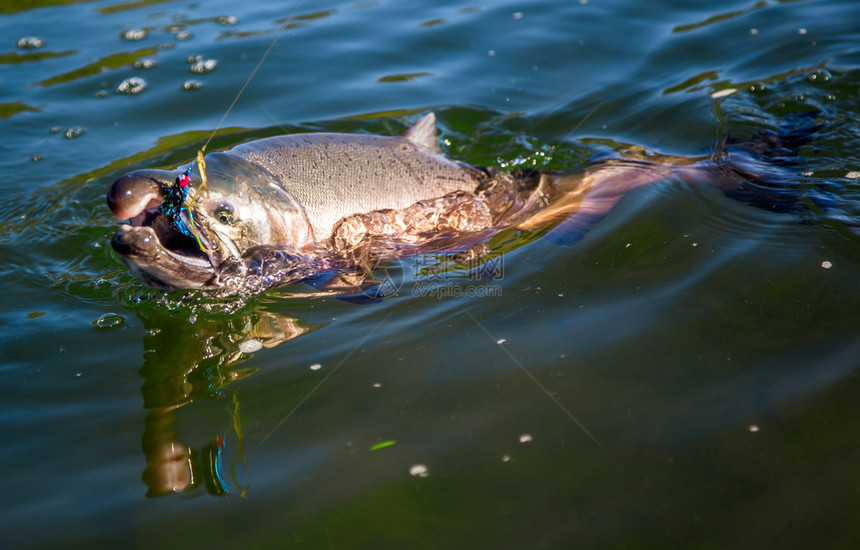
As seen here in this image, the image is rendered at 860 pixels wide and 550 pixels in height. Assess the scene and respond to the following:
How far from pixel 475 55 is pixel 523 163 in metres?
2.14

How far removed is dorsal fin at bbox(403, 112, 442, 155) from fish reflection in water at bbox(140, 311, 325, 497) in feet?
5.01

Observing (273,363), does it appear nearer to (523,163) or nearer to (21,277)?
(21,277)

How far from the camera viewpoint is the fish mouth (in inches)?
112

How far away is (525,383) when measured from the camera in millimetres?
2607

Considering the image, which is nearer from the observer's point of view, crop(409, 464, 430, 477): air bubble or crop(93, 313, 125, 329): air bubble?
crop(409, 464, 430, 477): air bubble

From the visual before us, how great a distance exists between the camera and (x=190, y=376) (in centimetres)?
283

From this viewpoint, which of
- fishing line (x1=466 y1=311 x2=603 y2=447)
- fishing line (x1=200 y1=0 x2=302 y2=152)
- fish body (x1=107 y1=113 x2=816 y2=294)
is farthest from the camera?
fishing line (x1=200 y1=0 x2=302 y2=152)

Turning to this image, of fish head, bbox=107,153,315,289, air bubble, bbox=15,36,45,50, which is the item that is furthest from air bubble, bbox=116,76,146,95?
fish head, bbox=107,153,315,289

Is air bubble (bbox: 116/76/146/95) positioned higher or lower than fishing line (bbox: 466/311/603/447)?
higher

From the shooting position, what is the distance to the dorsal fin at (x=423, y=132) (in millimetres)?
4023

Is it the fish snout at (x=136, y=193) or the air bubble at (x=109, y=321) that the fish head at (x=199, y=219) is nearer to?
the fish snout at (x=136, y=193)

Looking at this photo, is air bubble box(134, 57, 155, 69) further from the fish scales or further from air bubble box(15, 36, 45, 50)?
the fish scales

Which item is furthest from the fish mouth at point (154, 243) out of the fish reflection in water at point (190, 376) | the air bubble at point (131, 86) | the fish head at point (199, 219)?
the air bubble at point (131, 86)

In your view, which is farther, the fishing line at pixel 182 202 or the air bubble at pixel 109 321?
the air bubble at pixel 109 321
